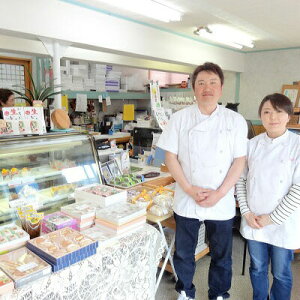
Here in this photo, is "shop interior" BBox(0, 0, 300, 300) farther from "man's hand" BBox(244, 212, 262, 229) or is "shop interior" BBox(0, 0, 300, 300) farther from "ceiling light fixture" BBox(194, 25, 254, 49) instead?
"man's hand" BBox(244, 212, 262, 229)

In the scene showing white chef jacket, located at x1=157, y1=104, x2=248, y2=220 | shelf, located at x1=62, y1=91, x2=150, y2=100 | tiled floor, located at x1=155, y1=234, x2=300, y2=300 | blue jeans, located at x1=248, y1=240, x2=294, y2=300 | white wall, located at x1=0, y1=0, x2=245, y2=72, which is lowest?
tiled floor, located at x1=155, y1=234, x2=300, y2=300

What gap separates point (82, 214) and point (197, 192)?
0.77 m

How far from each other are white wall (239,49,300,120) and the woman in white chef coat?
203 inches

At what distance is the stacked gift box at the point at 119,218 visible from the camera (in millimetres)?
1718

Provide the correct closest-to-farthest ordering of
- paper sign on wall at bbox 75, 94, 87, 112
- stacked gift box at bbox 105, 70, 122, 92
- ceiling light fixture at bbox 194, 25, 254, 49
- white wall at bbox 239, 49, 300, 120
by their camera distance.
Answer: ceiling light fixture at bbox 194, 25, 254, 49
paper sign on wall at bbox 75, 94, 87, 112
white wall at bbox 239, 49, 300, 120
stacked gift box at bbox 105, 70, 122, 92

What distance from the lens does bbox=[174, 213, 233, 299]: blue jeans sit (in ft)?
6.97

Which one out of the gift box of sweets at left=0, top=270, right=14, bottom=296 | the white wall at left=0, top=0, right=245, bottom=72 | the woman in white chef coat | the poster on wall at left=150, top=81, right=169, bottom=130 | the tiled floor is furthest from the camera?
the poster on wall at left=150, top=81, right=169, bottom=130

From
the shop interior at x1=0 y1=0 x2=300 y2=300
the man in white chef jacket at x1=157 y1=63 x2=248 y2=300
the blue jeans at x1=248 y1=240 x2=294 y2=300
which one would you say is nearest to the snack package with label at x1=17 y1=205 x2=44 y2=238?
the shop interior at x1=0 y1=0 x2=300 y2=300

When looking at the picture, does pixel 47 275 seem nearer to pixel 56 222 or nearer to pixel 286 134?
pixel 56 222

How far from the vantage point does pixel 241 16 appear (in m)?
4.08

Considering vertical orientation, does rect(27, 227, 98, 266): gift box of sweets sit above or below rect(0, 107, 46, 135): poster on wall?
below

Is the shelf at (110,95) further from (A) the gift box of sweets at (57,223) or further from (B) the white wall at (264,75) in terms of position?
(A) the gift box of sweets at (57,223)

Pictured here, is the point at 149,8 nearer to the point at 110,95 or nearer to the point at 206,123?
the point at 206,123

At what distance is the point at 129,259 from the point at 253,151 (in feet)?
3.58
